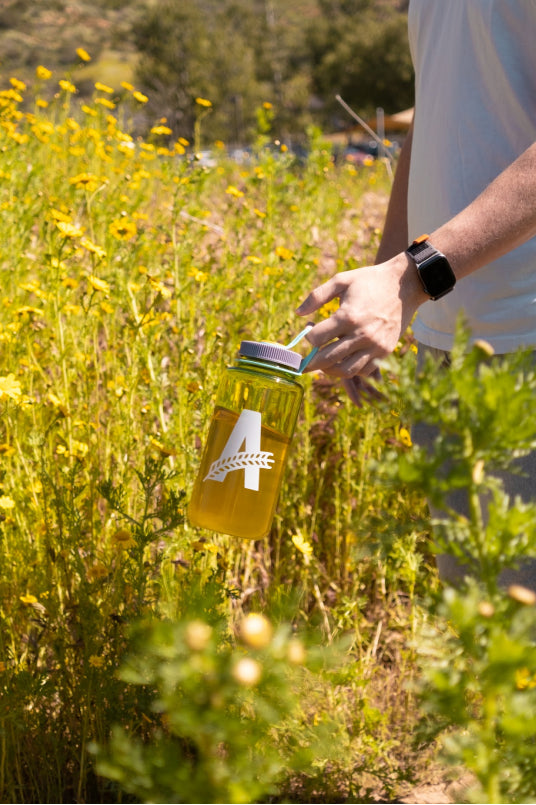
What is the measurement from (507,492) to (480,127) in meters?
0.65

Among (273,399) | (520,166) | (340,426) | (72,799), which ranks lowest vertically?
(72,799)

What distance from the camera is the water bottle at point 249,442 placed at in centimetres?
114

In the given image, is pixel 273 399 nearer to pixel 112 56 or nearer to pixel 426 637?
pixel 426 637

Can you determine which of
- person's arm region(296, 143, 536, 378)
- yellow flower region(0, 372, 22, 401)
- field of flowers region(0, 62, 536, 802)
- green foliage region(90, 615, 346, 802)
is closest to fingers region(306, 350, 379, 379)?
person's arm region(296, 143, 536, 378)

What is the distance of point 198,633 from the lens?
1.78 ft

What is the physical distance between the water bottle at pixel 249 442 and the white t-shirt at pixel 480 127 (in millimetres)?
389

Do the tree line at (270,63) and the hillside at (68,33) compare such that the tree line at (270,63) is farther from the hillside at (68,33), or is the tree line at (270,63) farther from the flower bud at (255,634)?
the flower bud at (255,634)

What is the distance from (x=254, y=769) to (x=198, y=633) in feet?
0.43

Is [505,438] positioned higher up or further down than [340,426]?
further down

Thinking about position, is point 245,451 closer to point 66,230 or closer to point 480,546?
point 480,546

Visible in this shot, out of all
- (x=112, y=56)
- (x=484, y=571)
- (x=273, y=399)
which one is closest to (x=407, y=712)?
(x=273, y=399)

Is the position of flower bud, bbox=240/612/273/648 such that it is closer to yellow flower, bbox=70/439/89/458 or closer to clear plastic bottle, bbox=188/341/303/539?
clear plastic bottle, bbox=188/341/303/539

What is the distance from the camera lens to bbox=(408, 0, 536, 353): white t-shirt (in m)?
1.28

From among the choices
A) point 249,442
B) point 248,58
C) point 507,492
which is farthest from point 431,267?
point 248,58
